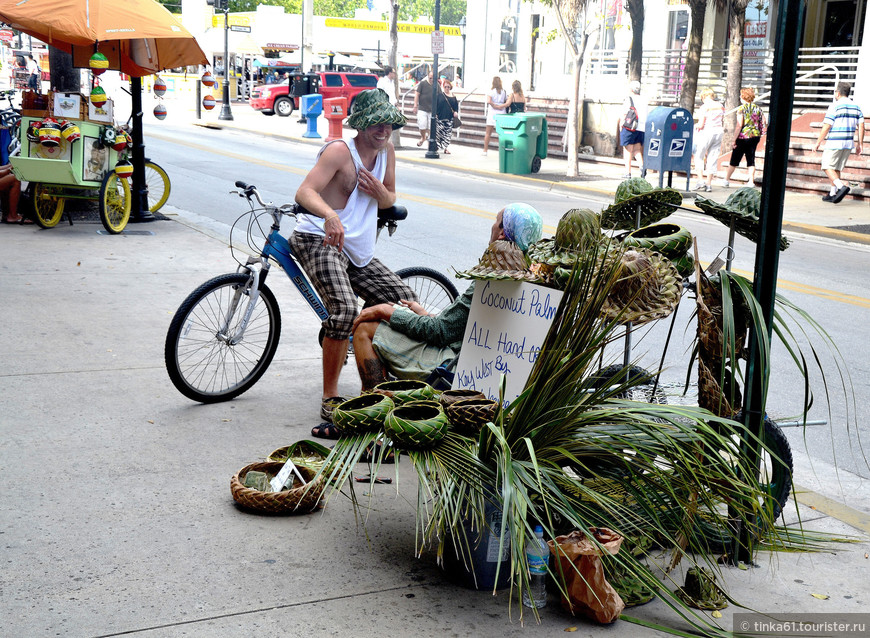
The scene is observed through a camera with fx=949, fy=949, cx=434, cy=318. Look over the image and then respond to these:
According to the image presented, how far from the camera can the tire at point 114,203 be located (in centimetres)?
1102

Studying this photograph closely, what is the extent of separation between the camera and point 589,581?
10.3 feet

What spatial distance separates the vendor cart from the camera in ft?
35.2

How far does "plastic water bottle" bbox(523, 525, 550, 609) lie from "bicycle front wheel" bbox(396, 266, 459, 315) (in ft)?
10.2

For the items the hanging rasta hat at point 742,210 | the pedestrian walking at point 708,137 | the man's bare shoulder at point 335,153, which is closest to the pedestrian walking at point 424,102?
the pedestrian walking at point 708,137

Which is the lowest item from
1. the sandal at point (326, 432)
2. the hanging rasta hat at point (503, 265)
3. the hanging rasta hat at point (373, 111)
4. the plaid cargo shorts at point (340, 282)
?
the sandal at point (326, 432)

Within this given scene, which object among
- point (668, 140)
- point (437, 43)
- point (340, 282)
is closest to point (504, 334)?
point (340, 282)

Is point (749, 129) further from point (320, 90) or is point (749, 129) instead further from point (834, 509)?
point (320, 90)

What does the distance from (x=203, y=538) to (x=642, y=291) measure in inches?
75.0

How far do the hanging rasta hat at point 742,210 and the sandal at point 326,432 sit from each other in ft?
7.01

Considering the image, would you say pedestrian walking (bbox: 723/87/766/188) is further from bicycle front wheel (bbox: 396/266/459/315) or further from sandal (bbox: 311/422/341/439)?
sandal (bbox: 311/422/341/439)

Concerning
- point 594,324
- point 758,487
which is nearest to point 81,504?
point 594,324

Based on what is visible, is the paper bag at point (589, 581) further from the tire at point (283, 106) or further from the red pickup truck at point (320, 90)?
the tire at point (283, 106)

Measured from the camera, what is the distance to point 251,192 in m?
5.36

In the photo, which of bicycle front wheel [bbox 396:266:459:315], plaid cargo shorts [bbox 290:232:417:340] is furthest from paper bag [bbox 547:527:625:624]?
bicycle front wheel [bbox 396:266:459:315]
